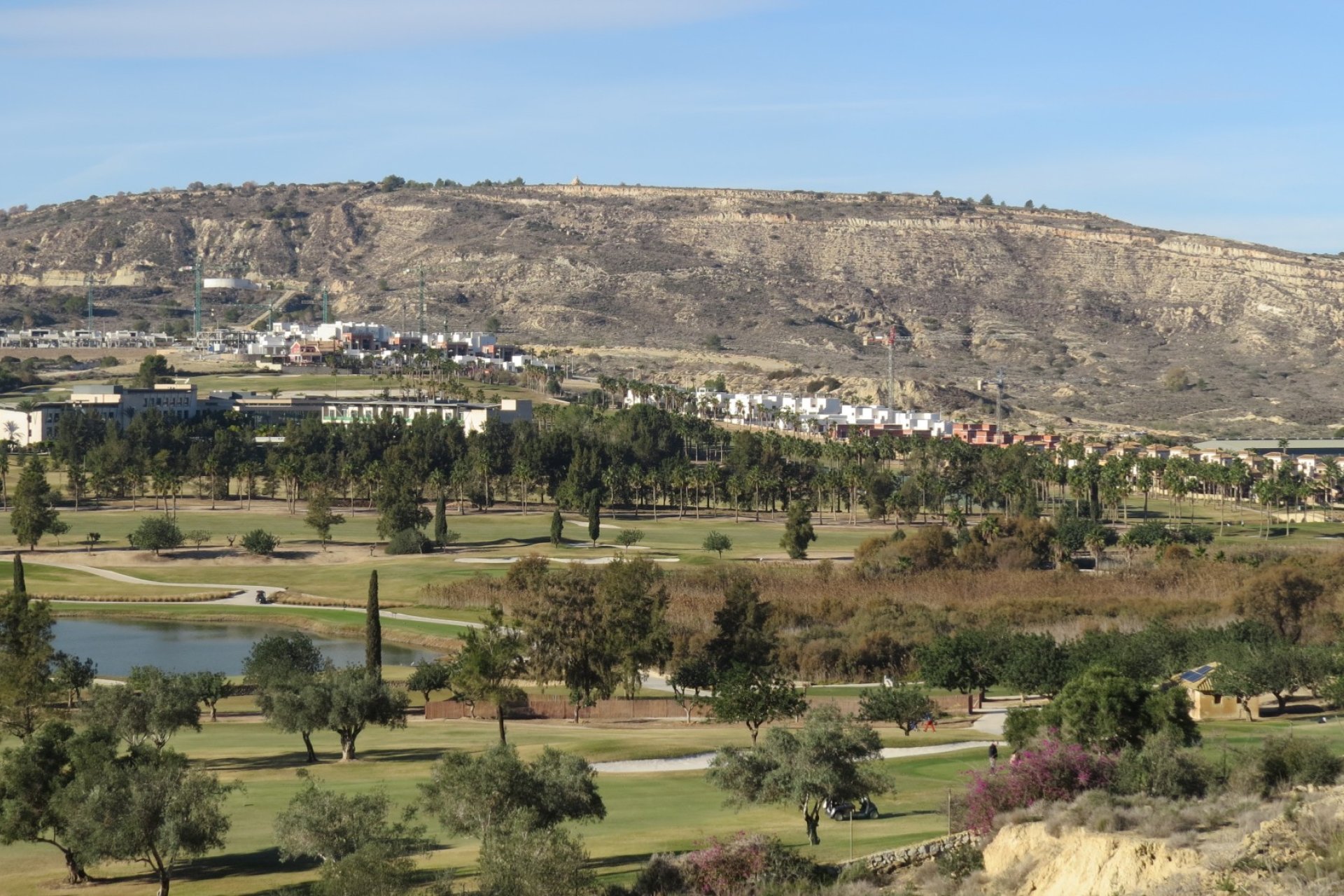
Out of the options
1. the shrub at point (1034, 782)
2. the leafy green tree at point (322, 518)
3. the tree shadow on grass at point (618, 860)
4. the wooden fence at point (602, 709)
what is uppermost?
the leafy green tree at point (322, 518)

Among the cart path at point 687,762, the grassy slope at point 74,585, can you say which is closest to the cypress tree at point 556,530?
the grassy slope at point 74,585

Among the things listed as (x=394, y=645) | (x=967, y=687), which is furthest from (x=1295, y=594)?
(x=394, y=645)

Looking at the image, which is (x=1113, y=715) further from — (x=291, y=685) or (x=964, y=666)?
(x=291, y=685)

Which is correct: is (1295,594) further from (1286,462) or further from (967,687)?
(1286,462)

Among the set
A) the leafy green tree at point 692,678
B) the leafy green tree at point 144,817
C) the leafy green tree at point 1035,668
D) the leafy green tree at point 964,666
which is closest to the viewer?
the leafy green tree at point 144,817

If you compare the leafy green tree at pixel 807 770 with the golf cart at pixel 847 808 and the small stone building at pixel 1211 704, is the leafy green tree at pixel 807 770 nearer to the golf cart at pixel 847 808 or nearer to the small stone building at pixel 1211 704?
the golf cart at pixel 847 808

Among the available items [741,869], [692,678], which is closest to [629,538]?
[692,678]
